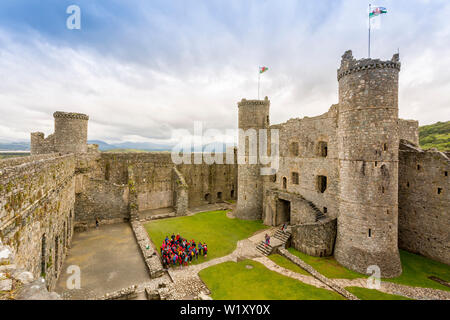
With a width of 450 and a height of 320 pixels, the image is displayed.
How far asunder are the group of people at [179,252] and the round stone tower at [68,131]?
14.2 metres

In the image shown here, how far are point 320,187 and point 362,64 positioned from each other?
9.94m

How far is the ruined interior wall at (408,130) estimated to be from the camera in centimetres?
1934

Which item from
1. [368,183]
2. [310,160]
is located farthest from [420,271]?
[310,160]

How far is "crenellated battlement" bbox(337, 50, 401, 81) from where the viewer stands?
13788 millimetres

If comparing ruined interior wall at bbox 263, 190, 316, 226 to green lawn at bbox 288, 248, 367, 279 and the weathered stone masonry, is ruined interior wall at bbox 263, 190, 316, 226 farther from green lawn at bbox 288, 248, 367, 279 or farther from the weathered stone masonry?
green lawn at bbox 288, 248, 367, 279

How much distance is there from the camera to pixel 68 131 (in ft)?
73.1

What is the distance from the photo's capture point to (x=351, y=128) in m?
14.6

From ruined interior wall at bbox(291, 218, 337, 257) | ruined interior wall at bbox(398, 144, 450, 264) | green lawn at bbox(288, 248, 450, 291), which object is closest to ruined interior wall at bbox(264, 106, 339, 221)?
ruined interior wall at bbox(291, 218, 337, 257)

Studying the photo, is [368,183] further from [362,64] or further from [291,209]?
[291,209]

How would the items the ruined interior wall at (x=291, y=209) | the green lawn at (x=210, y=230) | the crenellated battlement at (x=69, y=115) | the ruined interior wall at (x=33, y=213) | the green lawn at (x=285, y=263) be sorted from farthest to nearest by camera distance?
the crenellated battlement at (x=69, y=115) → the ruined interior wall at (x=291, y=209) → the green lawn at (x=210, y=230) → the green lawn at (x=285, y=263) → the ruined interior wall at (x=33, y=213)

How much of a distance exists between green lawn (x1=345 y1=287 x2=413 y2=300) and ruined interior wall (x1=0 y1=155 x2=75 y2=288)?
573 inches

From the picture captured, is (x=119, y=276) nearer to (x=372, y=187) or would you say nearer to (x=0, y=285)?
(x=0, y=285)

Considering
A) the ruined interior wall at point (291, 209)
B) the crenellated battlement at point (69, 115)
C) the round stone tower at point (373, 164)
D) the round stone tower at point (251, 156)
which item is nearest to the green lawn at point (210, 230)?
the ruined interior wall at point (291, 209)

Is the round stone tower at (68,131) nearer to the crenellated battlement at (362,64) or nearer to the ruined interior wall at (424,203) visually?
the crenellated battlement at (362,64)
